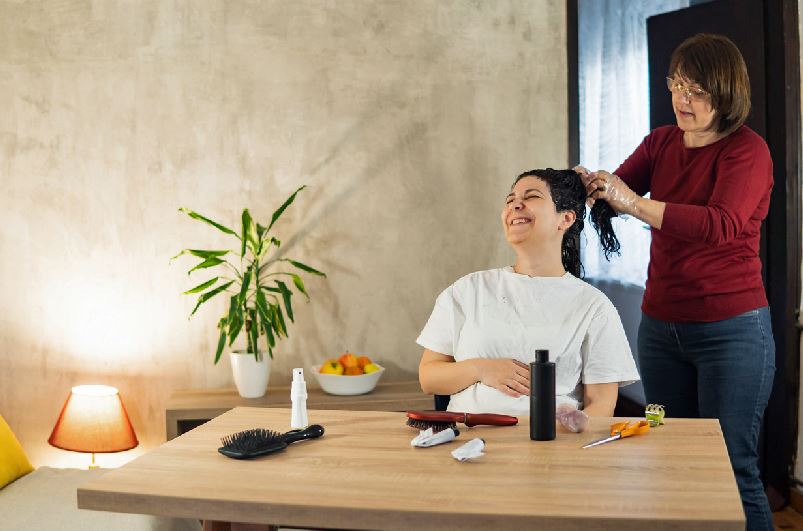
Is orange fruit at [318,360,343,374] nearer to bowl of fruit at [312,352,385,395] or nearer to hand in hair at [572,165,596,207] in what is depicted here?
bowl of fruit at [312,352,385,395]

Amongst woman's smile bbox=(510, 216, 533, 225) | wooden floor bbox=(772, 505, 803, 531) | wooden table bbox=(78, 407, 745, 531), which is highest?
woman's smile bbox=(510, 216, 533, 225)

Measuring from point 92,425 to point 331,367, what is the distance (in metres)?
0.95

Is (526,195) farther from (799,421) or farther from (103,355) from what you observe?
(103,355)

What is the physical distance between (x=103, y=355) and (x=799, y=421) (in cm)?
283

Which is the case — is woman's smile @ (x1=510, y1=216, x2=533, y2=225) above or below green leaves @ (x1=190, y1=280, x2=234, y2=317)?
above

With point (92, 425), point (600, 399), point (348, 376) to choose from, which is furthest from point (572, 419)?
point (92, 425)

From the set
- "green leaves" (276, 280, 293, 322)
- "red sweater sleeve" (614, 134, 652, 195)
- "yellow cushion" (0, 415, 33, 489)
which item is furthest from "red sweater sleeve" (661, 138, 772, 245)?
"yellow cushion" (0, 415, 33, 489)

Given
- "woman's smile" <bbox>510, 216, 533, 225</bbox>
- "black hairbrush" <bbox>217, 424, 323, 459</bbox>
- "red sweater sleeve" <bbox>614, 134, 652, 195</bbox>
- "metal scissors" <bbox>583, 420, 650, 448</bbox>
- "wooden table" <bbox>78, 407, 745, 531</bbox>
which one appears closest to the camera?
"wooden table" <bbox>78, 407, 745, 531</bbox>

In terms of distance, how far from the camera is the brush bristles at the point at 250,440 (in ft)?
5.06

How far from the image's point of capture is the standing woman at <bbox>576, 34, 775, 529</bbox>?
7.69 feet

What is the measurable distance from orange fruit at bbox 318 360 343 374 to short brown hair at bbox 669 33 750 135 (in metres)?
1.66

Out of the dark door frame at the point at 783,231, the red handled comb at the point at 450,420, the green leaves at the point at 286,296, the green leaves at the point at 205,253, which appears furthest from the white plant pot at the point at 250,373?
the dark door frame at the point at 783,231

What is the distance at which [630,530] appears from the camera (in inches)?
46.8

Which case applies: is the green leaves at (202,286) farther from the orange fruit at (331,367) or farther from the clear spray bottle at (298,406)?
the clear spray bottle at (298,406)
